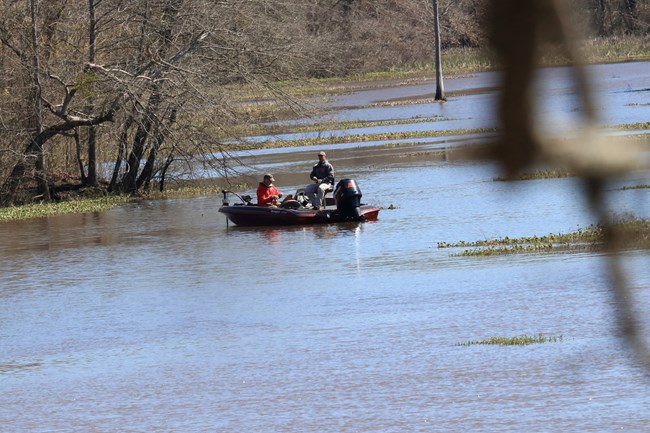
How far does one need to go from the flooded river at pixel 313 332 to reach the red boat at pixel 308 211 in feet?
1.22

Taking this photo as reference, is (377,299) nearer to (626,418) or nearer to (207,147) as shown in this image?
(626,418)

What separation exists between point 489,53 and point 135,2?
28.1 metres

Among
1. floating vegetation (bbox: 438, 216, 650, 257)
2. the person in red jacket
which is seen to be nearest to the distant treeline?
the person in red jacket

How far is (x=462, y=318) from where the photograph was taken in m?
13.3

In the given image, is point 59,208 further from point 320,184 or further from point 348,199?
point 348,199

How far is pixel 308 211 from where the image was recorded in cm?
2400

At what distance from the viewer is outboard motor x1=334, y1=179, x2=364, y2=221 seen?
75.6ft

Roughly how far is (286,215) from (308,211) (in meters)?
0.46

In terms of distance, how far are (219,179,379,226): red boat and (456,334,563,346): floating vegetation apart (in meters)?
11.1

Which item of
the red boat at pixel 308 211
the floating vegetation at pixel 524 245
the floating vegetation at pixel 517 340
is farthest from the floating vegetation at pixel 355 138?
the floating vegetation at pixel 517 340

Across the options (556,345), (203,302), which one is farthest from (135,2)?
(556,345)

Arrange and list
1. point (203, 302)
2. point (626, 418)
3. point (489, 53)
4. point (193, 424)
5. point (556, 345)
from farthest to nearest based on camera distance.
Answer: point (203, 302)
point (556, 345)
point (193, 424)
point (626, 418)
point (489, 53)

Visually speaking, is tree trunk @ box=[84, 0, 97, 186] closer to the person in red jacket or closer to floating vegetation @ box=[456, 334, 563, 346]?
the person in red jacket

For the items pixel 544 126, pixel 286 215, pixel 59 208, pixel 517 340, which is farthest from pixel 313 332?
pixel 59 208
